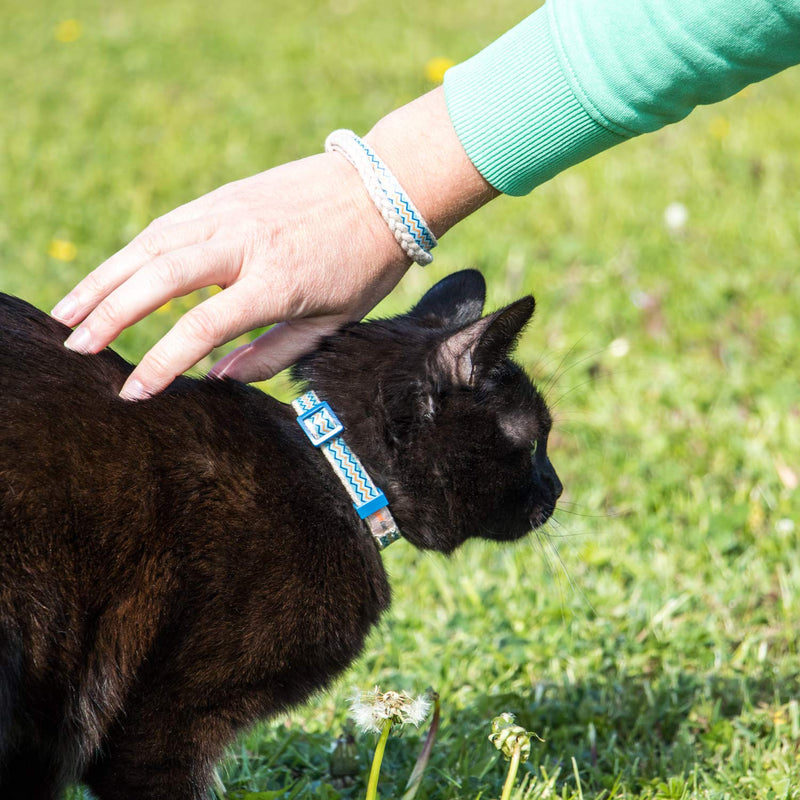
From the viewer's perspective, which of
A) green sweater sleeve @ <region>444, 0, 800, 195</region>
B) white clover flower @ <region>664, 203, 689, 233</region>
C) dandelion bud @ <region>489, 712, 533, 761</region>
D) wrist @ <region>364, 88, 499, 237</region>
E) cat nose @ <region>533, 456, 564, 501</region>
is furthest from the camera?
white clover flower @ <region>664, 203, 689, 233</region>

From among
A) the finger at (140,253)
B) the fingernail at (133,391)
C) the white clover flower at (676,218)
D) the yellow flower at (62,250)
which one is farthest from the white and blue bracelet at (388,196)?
the white clover flower at (676,218)

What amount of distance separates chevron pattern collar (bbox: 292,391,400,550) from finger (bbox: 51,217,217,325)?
15.8 inches

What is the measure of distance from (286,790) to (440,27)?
675 cm

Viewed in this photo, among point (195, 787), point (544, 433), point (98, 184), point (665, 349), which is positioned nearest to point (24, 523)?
point (195, 787)

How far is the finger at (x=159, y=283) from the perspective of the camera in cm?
162

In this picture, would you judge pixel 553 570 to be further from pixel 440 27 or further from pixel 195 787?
pixel 440 27

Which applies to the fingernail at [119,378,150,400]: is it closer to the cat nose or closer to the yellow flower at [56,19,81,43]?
the cat nose

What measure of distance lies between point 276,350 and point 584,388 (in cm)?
204

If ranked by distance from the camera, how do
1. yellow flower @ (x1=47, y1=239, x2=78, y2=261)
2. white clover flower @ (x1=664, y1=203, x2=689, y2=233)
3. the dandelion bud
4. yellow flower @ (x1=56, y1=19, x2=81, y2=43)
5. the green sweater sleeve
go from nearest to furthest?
the dandelion bud → the green sweater sleeve → yellow flower @ (x1=47, y1=239, x2=78, y2=261) → white clover flower @ (x1=664, y1=203, x2=689, y2=233) → yellow flower @ (x1=56, y1=19, x2=81, y2=43)

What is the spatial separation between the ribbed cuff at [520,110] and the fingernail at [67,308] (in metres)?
0.73

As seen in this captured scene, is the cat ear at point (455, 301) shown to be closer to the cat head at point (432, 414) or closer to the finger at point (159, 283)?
the cat head at point (432, 414)

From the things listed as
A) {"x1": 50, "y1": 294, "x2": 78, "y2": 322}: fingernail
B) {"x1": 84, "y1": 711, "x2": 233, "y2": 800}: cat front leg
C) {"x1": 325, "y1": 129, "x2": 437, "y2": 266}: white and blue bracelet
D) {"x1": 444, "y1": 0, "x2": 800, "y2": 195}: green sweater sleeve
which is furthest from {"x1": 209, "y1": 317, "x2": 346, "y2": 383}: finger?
{"x1": 84, "y1": 711, "x2": 233, "y2": 800}: cat front leg

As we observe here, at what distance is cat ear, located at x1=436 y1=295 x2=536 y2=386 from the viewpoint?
1780 millimetres

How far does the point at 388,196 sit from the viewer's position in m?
1.77
